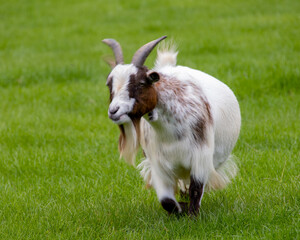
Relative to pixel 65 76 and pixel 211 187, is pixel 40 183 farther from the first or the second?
pixel 65 76

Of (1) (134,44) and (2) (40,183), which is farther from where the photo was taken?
(1) (134,44)

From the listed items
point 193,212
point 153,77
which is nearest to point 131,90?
point 153,77

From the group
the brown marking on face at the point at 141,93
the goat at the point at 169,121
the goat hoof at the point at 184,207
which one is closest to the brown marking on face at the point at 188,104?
the goat at the point at 169,121

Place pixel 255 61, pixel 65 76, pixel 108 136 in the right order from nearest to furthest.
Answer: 1. pixel 108 136
2. pixel 255 61
3. pixel 65 76

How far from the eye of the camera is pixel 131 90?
393cm

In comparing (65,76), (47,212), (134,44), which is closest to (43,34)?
(134,44)

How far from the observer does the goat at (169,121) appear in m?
3.96

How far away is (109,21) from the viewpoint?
1491 cm

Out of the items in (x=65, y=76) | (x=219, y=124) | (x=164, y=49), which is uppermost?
(x=164, y=49)

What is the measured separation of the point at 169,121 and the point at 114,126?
141 inches

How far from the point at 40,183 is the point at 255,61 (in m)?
5.21

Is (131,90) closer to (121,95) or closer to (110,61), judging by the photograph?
(121,95)

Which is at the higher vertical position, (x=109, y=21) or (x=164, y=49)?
(x=164, y=49)

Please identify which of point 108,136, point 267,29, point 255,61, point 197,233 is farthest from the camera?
point 267,29
